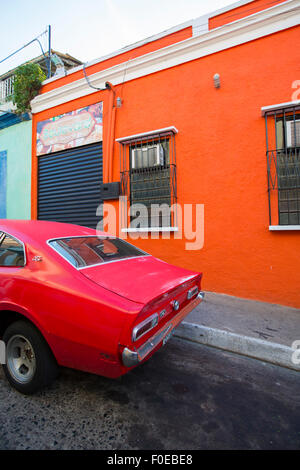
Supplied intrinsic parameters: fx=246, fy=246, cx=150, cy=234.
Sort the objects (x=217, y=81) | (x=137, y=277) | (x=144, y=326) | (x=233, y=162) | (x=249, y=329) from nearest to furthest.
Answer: (x=144, y=326) < (x=137, y=277) < (x=249, y=329) < (x=233, y=162) < (x=217, y=81)

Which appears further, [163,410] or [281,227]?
[281,227]

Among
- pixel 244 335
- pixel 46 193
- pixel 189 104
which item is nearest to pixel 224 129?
pixel 189 104

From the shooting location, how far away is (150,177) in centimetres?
561

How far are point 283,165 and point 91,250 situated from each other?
3.75 meters

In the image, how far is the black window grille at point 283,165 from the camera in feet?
14.1

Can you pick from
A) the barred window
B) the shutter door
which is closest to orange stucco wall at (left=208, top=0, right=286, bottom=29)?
the shutter door

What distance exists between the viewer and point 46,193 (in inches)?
286

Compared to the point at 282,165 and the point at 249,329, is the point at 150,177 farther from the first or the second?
the point at 249,329

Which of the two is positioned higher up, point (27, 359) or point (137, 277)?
point (137, 277)

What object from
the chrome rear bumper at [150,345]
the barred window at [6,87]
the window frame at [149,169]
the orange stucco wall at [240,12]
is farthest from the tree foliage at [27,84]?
the chrome rear bumper at [150,345]

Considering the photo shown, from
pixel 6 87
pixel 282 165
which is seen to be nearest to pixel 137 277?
pixel 282 165

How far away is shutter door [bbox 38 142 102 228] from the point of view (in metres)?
6.37
